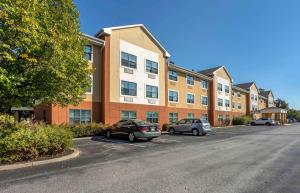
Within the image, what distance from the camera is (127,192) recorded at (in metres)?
6.23

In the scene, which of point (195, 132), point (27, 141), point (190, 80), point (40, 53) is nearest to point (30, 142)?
point (27, 141)

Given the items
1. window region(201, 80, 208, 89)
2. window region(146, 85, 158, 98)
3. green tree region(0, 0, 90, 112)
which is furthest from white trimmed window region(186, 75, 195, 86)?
green tree region(0, 0, 90, 112)

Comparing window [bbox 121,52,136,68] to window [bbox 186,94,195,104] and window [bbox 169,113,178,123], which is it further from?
window [bbox 186,94,195,104]

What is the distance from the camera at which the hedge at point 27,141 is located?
9.12 metres

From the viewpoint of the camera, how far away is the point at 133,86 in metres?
26.6

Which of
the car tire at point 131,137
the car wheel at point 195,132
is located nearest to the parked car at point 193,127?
the car wheel at point 195,132

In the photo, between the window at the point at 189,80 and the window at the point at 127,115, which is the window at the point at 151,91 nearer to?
the window at the point at 127,115

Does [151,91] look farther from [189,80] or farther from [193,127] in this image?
[189,80]

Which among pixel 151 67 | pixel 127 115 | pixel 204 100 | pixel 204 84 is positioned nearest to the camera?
pixel 127 115

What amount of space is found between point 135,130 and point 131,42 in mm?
12369

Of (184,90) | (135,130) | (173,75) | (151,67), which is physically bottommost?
(135,130)

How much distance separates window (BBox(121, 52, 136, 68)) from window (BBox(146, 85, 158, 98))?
3.30 metres

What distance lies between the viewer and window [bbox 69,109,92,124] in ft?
68.5

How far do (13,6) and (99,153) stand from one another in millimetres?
7248
